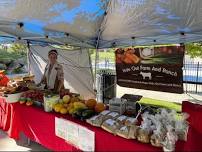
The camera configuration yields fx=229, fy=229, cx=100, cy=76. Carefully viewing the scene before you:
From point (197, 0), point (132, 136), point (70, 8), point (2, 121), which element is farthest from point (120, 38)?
point (132, 136)

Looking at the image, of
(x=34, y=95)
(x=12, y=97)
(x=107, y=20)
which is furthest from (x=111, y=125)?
(x=107, y=20)

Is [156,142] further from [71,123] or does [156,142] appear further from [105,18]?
[105,18]

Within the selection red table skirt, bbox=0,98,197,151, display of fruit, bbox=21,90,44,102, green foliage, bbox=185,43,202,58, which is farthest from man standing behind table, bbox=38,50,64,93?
green foliage, bbox=185,43,202,58

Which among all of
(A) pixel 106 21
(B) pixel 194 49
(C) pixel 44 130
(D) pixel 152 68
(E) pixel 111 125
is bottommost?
(C) pixel 44 130

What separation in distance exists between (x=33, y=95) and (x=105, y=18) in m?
1.88

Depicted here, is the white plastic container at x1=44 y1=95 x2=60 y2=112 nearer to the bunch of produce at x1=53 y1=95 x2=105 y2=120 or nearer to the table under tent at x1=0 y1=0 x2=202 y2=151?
the bunch of produce at x1=53 y1=95 x2=105 y2=120

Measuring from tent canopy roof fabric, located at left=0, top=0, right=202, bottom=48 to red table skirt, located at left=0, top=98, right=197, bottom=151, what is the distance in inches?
51.9

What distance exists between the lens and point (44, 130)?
277 centimetres

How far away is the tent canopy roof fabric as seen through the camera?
321cm

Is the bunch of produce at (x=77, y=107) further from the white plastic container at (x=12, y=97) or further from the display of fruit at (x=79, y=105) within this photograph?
the white plastic container at (x=12, y=97)

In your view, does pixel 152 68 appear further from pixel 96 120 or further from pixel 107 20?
pixel 96 120

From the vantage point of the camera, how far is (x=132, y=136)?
6.43 feet

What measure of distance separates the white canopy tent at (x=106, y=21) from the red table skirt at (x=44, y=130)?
1.32 metres

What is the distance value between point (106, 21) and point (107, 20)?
37 millimetres
